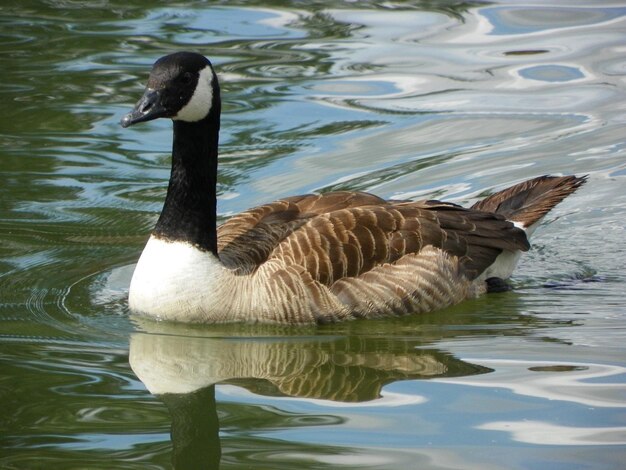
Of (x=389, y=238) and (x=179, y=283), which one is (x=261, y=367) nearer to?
(x=179, y=283)

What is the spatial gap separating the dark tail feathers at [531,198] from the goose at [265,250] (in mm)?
1028

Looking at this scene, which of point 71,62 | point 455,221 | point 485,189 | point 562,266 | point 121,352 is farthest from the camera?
point 71,62

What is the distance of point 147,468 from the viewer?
7.00 meters

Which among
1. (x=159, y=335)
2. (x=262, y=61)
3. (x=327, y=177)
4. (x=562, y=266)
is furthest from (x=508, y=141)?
(x=159, y=335)

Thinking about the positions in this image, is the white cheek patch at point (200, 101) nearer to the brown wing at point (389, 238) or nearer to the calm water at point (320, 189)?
the brown wing at point (389, 238)

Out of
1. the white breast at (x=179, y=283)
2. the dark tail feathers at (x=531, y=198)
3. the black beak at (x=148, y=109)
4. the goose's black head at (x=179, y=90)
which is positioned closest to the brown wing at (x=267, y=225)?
the white breast at (x=179, y=283)

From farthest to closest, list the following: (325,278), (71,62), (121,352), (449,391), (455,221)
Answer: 1. (71,62)
2. (455,221)
3. (325,278)
4. (121,352)
5. (449,391)

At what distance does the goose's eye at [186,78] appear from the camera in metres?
9.45

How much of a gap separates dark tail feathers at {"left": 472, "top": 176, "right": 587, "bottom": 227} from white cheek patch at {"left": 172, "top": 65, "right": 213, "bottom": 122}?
3186 mm

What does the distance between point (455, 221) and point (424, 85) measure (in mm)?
5745

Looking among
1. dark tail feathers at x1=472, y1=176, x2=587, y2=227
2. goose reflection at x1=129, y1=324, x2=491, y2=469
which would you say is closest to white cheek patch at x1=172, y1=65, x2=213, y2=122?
goose reflection at x1=129, y1=324, x2=491, y2=469

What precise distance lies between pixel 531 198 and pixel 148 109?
4039 mm

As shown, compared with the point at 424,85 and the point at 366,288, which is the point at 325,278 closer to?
the point at 366,288

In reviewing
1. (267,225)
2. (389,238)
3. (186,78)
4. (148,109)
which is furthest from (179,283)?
(389,238)
